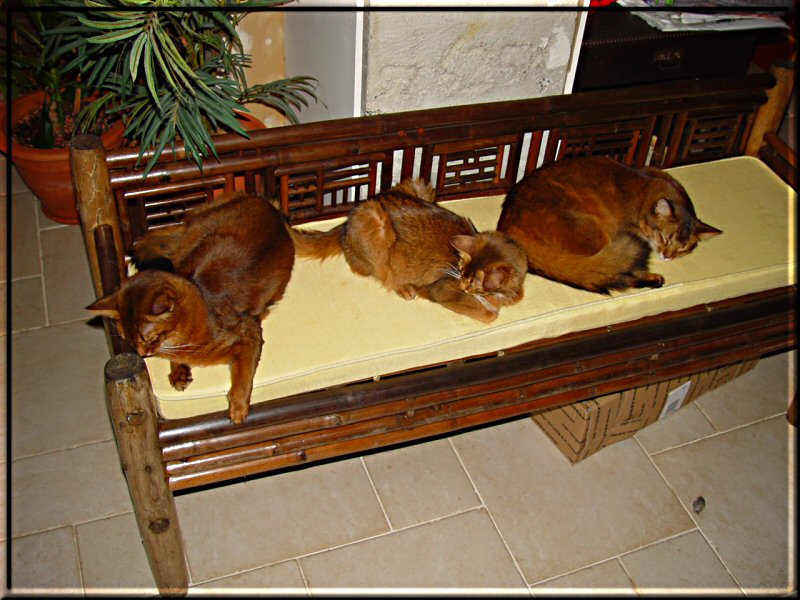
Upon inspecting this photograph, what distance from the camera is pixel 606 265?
7.56 feet

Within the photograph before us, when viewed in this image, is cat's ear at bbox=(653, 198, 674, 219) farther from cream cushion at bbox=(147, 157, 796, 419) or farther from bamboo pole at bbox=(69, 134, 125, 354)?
bamboo pole at bbox=(69, 134, 125, 354)

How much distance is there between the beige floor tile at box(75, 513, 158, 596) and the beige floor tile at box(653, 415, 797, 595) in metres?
1.73

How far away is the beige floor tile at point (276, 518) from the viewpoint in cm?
232

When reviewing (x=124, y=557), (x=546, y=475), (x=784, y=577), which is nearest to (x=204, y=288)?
(x=124, y=557)

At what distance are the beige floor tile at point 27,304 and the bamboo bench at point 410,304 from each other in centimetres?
73

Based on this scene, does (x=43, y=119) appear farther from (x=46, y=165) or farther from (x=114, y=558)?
(x=114, y=558)

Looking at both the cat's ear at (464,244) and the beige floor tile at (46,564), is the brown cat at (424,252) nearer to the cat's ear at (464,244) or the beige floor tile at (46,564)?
the cat's ear at (464,244)

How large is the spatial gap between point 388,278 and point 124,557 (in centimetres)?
115

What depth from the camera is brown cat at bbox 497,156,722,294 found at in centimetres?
233

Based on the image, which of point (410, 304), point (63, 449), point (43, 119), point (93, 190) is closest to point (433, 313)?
point (410, 304)

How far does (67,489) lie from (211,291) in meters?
0.92

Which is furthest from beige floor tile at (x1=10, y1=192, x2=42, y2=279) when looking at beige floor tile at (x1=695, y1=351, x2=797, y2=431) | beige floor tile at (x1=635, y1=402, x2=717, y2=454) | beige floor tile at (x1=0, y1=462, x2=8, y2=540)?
beige floor tile at (x1=695, y1=351, x2=797, y2=431)

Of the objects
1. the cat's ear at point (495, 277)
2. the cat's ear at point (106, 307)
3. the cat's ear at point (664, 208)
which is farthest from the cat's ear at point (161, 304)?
the cat's ear at point (664, 208)

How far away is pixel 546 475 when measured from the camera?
2.61m
